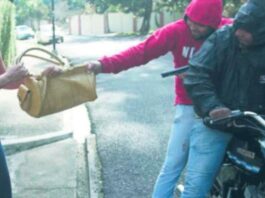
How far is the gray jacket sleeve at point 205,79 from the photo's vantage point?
325cm

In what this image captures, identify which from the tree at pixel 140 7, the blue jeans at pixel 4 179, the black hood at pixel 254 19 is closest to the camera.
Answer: the black hood at pixel 254 19

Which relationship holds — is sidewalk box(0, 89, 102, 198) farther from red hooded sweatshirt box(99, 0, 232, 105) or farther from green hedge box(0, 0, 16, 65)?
red hooded sweatshirt box(99, 0, 232, 105)

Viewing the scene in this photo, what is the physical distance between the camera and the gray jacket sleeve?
10.7ft

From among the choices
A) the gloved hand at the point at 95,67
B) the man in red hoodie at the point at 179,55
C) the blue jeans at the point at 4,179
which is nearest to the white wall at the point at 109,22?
the man in red hoodie at the point at 179,55

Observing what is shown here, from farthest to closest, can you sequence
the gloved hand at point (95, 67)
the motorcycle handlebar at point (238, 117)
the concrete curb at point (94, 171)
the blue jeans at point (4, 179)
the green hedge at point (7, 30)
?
the green hedge at point (7, 30) → the concrete curb at point (94, 171) → the gloved hand at point (95, 67) → the blue jeans at point (4, 179) → the motorcycle handlebar at point (238, 117)

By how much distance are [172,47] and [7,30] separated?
7.49 meters

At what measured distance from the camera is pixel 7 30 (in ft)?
35.9

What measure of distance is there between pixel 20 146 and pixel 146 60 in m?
3.59

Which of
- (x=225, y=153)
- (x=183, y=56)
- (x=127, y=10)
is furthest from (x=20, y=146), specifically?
(x=127, y=10)

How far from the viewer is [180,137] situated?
13.4 ft

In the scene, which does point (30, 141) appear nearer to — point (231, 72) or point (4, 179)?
point (4, 179)

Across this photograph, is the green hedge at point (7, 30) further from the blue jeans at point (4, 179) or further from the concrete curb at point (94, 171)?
the blue jeans at point (4, 179)

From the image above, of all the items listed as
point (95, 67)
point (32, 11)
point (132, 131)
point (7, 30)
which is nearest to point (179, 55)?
point (95, 67)

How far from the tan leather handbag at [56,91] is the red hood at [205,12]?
0.83 m
